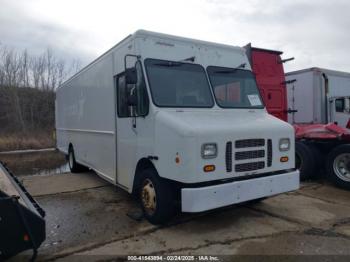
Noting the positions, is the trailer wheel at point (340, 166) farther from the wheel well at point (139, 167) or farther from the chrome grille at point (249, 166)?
the wheel well at point (139, 167)

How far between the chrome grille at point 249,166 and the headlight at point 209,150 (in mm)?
465

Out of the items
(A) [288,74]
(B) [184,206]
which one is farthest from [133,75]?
(A) [288,74]

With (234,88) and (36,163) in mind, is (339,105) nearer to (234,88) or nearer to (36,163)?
(234,88)

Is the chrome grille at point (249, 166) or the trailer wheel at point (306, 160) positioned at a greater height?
the chrome grille at point (249, 166)

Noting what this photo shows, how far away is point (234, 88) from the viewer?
18.5 feet

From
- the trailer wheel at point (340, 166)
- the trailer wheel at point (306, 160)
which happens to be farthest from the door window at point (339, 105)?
the trailer wheel at point (340, 166)

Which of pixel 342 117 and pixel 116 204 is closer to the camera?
pixel 116 204

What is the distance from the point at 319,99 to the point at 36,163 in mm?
10980

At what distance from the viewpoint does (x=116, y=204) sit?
6262 mm

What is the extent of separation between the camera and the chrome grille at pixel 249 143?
4.51m

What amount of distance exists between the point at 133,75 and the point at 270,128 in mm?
2306

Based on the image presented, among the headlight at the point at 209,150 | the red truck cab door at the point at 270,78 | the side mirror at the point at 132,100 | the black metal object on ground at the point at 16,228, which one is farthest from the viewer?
the red truck cab door at the point at 270,78

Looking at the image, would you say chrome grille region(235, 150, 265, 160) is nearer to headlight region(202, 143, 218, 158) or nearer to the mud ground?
headlight region(202, 143, 218, 158)

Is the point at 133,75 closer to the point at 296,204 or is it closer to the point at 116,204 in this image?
the point at 116,204
